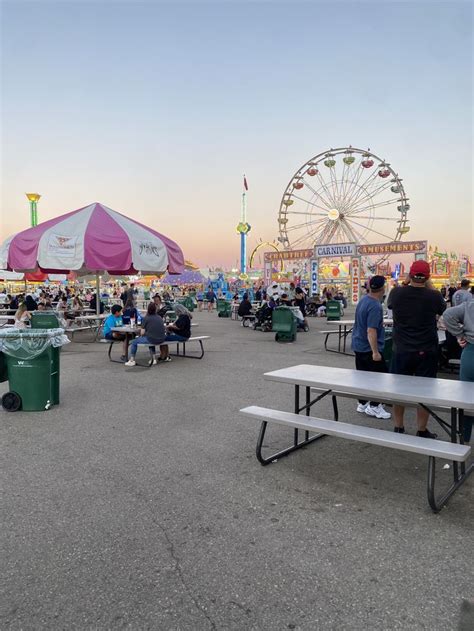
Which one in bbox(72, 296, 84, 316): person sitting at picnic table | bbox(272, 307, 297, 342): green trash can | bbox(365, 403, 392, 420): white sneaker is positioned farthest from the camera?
bbox(72, 296, 84, 316): person sitting at picnic table

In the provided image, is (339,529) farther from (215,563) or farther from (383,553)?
(215,563)

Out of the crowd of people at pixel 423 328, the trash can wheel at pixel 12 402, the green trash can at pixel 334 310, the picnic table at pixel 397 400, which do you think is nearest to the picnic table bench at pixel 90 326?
the trash can wheel at pixel 12 402

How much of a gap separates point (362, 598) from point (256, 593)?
1.67 feet

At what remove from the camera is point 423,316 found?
4.00m

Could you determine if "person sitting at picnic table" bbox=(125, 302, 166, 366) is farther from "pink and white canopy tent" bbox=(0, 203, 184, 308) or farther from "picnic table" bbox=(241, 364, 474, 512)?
"picnic table" bbox=(241, 364, 474, 512)

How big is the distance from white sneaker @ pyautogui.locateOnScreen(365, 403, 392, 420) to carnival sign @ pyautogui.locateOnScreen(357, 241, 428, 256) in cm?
2518

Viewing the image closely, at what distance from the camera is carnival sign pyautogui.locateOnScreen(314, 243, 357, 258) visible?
29.4 m

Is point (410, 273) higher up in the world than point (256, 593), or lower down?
higher up

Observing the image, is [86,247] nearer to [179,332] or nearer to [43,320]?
[179,332]

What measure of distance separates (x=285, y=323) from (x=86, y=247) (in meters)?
5.89

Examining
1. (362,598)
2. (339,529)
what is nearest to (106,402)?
(339,529)

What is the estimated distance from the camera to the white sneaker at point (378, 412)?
5.02 m

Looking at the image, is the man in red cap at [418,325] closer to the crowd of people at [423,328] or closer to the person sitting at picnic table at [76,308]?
the crowd of people at [423,328]

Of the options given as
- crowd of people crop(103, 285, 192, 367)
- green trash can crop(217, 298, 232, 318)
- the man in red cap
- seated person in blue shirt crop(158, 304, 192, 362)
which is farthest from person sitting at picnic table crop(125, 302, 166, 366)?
green trash can crop(217, 298, 232, 318)
